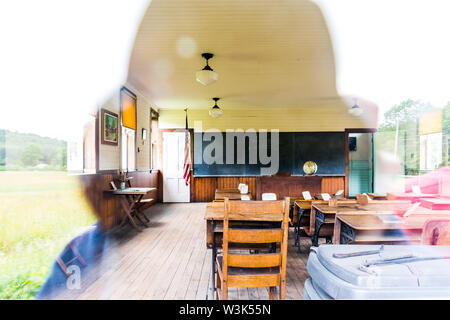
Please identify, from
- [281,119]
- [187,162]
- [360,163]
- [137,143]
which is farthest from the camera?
[360,163]

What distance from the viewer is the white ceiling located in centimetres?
293

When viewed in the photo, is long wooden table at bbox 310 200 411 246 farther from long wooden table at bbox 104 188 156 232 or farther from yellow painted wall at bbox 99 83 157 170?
yellow painted wall at bbox 99 83 157 170

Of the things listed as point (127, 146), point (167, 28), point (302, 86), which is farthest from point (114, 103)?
point (302, 86)

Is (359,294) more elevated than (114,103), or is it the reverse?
(114,103)

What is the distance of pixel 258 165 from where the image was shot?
868 cm

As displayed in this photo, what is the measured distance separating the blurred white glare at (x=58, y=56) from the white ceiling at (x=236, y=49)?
354 millimetres

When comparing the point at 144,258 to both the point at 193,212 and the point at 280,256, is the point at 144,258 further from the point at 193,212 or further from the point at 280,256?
the point at 193,212

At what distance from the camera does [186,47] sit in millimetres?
3885

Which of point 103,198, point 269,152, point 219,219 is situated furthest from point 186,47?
point 269,152

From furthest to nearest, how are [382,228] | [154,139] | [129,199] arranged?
[154,139] < [129,199] < [382,228]

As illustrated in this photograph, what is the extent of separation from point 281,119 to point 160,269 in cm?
686

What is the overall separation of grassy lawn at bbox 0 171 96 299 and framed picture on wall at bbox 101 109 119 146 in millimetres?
1653

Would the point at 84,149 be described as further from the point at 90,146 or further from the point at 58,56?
the point at 58,56
